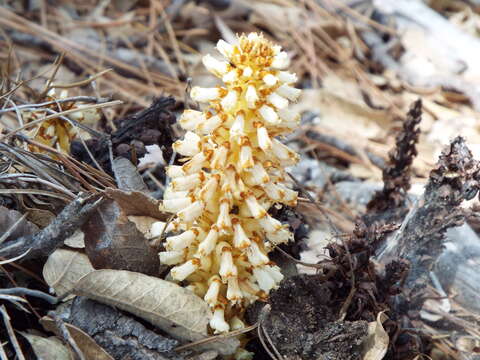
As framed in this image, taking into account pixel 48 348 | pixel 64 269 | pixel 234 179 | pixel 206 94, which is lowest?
pixel 48 348

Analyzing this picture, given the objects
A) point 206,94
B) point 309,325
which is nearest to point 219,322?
point 309,325

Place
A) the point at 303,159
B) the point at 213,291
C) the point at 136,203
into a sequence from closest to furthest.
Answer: the point at 213,291
the point at 136,203
the point at 303,159

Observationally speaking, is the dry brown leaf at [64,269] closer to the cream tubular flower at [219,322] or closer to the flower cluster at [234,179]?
the flower cluster at [234,179]

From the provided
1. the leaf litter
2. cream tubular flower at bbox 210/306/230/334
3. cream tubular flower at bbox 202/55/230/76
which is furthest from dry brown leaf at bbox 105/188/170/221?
cream tubular flower at bbox 202/55/230/76

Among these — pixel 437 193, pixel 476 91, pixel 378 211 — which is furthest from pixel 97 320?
pixel 476 91

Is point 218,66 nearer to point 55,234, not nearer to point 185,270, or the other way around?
point 185,270

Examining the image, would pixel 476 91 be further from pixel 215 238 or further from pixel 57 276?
pixel 57 276

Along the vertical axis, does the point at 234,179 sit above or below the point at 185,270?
above
